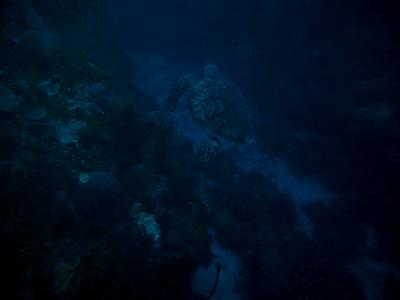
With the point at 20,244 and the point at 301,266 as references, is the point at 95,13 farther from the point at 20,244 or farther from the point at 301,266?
the point at 301,266

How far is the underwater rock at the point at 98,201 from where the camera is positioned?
162 inches

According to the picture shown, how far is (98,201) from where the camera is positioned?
4.25 m

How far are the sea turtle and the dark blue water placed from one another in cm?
4

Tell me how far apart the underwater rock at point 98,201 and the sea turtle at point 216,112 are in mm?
2675

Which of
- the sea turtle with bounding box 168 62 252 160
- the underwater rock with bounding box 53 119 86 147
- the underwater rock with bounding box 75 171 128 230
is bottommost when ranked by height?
the underwater rock with bounding box 75 171 128 230

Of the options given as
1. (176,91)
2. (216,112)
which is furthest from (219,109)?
(176,91)

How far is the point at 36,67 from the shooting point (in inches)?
242

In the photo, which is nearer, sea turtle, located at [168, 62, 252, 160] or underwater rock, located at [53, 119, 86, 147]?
underwater rock, located at [53, 119, 86, 147]

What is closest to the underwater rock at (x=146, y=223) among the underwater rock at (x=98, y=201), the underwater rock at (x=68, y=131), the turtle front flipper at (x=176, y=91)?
the underwater rock at (x=98, y=201)

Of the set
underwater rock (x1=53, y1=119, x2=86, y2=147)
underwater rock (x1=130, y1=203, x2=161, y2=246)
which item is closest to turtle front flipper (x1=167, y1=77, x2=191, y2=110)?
underwater rock (x1=53, y1=119, x2=86, y2=147)

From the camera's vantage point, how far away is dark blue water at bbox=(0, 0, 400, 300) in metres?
3.88

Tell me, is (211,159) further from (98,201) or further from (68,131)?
(98,201)

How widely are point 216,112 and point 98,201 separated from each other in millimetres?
3639

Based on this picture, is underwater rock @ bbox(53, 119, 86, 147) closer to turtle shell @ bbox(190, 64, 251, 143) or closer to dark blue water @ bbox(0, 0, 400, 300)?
dark blue water @ bbox(0, 0, 400, 300)
